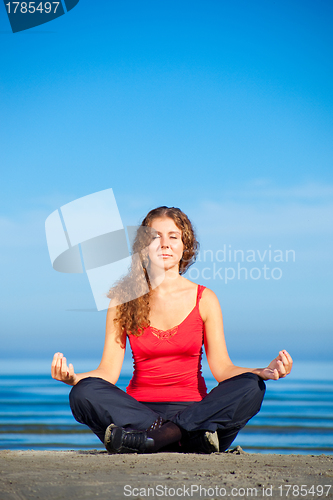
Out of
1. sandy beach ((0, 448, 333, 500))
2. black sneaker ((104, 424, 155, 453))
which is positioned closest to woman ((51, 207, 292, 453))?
black sneaker ((104, 424, 155, 453))

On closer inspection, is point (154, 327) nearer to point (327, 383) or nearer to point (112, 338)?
point (112, 338)

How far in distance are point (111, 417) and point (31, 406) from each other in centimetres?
506

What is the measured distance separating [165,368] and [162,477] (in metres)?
1.02

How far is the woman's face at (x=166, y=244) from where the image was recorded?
344 cm

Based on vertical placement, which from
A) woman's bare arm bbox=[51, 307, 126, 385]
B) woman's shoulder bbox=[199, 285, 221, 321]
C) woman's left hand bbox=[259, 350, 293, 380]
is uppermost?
woman's shoulder bbox=[199, 285, 221, 321]

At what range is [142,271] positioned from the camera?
143 inches

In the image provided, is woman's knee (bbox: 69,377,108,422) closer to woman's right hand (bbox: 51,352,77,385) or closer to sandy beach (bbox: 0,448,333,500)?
woman's right hand (bbox: 51,352,77,385)

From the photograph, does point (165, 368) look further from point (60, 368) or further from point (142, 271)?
point (142, 271)

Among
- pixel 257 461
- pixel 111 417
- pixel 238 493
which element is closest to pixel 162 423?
pixel 111 417

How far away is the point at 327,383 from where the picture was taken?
10.3 metres

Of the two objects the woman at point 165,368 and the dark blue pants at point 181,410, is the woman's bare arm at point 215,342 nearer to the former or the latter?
the woman at point 165,368

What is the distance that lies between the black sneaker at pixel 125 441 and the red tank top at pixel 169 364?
0.37 meters

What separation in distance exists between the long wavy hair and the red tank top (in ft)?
0.51

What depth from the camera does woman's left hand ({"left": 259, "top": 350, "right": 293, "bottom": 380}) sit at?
2.73 meters
